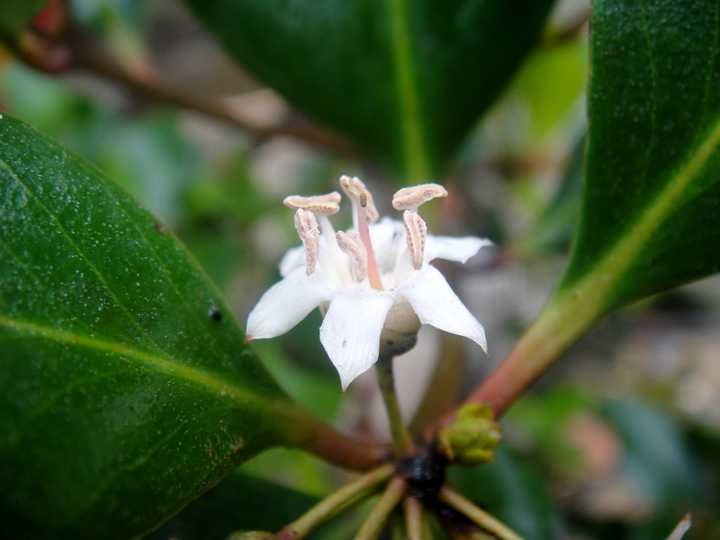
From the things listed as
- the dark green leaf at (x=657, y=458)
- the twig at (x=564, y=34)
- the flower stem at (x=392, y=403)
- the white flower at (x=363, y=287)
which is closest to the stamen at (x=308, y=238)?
the white flower at (x=363, y=287)

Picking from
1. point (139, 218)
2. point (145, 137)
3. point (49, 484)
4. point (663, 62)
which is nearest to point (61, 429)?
point (49, 484)

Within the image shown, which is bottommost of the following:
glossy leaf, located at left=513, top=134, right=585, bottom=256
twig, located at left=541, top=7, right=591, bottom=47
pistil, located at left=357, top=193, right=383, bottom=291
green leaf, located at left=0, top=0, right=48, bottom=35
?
pistil, located at left=357, top=193, right=383, bottom=291

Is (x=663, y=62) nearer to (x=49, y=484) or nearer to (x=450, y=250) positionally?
(x=450, y=250)

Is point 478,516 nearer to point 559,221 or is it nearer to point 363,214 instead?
point 363,214

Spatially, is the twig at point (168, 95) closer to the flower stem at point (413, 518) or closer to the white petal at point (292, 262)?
the white petal at point (292, 262)

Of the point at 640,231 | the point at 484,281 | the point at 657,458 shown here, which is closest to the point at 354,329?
the point at 640,231

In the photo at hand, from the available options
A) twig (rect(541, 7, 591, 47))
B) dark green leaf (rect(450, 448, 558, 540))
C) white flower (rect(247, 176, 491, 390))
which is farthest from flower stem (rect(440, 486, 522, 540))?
twig (rect(541, 7, 591, 47))

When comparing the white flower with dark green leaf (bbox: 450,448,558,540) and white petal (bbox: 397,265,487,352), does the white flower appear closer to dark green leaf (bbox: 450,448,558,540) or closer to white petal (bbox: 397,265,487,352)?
white petal (bbox: 397,265,487,352)
